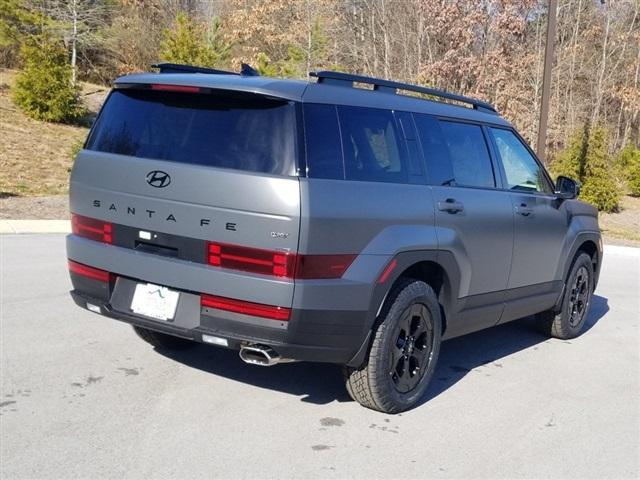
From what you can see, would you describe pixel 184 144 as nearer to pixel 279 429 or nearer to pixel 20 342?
pixel 279 429

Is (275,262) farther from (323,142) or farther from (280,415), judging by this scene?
(280,415)

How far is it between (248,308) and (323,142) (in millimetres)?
997

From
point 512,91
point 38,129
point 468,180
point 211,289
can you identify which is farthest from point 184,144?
point 38,129

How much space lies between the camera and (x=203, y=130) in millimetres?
4117

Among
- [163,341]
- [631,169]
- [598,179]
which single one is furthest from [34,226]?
[631,169]

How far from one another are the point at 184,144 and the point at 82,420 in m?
1.67

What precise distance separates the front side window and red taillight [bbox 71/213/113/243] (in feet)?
9.74

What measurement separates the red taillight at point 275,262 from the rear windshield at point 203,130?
436 mm

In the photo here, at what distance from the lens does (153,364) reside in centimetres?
520

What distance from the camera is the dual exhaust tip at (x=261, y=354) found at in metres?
3.94

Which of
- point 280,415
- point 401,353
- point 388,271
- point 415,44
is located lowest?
point 280,415

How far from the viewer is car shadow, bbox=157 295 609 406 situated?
16.1 feet

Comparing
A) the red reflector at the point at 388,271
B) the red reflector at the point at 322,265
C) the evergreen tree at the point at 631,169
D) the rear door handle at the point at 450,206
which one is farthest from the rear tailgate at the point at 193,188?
the evergreen tree at the point at 631,169

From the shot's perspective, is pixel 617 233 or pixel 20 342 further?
pixel 617 233
